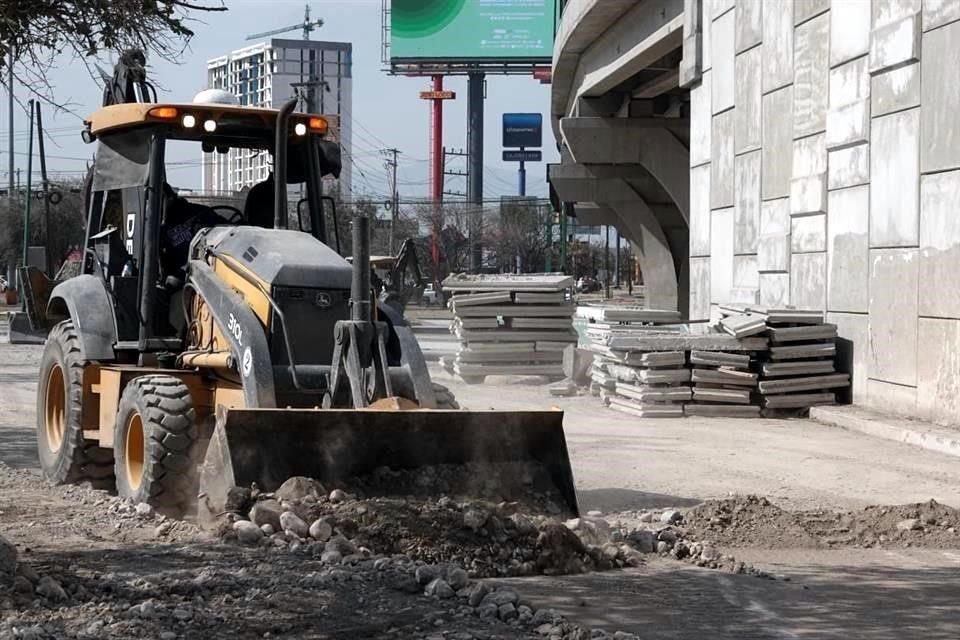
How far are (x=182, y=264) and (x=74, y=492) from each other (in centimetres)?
193

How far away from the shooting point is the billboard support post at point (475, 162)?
9194 centimetres

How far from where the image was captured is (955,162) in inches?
581

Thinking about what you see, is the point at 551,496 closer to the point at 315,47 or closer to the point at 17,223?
the point at 17,223

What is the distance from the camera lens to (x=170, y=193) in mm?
10633

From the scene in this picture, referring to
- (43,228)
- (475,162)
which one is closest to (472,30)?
(475,162)

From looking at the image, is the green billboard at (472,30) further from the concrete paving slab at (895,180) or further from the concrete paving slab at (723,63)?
the concrete paving slab at (895,180)

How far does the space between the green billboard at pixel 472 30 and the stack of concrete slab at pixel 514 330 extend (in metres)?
62.9

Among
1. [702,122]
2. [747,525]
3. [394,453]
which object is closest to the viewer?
[394,453]

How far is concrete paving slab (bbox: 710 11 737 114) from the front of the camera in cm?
2222

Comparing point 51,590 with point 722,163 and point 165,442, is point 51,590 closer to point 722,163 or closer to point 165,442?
point 165,442

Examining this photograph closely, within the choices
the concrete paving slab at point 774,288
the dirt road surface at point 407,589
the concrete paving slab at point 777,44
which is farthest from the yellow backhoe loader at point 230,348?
the concrete paving slab at point 777,44

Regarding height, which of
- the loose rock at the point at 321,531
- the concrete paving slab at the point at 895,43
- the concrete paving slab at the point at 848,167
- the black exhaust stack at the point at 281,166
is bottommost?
the loose rock at the point at 321,531

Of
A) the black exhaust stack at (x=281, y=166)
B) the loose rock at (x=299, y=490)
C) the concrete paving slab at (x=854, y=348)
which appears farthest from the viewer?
the concrete paving slab at (x=854, y=348)

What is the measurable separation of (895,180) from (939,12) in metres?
2.02
